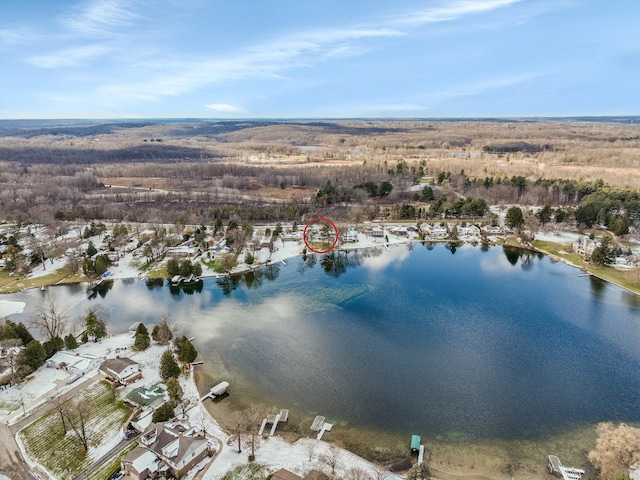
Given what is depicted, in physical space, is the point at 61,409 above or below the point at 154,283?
above

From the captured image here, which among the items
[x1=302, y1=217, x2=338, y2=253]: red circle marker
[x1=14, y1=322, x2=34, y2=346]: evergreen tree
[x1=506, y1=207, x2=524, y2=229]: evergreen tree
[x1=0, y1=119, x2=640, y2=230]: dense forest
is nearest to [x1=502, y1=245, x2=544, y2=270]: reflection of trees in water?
[x1=506, y1=207, x2=524, y2=229]: evergreen tree

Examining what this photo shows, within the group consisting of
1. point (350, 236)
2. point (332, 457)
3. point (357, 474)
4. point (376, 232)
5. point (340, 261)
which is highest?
point (376, 232)

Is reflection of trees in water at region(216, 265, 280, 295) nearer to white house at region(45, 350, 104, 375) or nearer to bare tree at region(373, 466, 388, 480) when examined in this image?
white house at region(45, 350, 104, 375)

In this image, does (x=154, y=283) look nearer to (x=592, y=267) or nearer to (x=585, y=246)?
(x=592, y=267)

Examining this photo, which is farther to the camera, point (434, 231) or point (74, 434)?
point (434, 231)

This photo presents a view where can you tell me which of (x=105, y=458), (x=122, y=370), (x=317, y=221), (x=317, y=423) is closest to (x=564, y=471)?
(x=317, y=423)

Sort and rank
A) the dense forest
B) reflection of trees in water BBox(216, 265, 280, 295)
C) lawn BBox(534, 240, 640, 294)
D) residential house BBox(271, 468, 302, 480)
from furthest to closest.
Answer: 1. the dense forest
2. reflection of trees in water BBox(216, 265, 280, 295)
3. lawn BBox(534, 240, 640, 294)
4. residential house BBox(271, 468, 302, 480)
